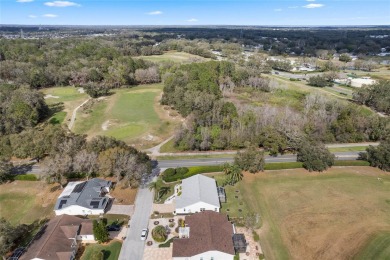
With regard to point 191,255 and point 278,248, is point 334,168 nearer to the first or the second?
point 278,248

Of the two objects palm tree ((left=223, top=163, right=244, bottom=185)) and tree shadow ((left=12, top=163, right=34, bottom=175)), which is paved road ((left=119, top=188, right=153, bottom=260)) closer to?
palm tree ((left=223, top=163, right=244, bottom=185))

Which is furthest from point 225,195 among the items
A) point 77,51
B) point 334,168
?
point 77,51

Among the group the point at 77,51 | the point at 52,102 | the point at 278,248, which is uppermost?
the point at 77,51

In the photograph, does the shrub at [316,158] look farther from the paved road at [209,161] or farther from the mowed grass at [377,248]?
the mowed grass at [377,248]

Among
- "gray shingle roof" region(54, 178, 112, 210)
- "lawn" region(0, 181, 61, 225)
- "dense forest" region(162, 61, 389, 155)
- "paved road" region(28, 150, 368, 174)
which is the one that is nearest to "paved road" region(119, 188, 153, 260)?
"gray shingle roof" region(54, 178, 112, 210)

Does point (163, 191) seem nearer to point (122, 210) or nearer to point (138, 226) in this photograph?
point (122, 210)

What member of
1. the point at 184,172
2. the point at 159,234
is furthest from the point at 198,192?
the point at 159,234

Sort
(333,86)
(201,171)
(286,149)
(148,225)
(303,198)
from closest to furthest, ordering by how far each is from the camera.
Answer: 1. (148,225)
2. (303,198)
3. (201,171)
4. (286,149)
5. (333,86)
